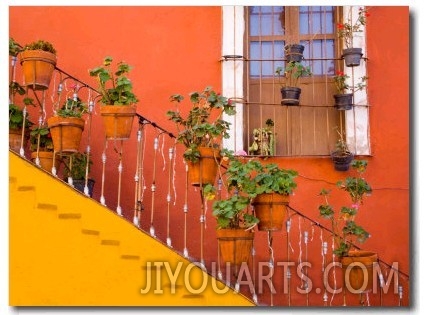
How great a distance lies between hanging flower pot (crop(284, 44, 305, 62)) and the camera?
7.17 metres

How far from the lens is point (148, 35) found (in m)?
7.39

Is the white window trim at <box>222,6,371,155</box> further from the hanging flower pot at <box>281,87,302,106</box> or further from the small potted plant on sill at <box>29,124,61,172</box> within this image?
the small potted plant on sill at <box>29,124,61,172</box>

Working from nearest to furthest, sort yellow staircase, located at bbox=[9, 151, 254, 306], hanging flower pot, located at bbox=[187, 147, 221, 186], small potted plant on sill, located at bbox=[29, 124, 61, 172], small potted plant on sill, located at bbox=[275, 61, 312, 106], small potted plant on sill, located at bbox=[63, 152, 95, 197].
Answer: yellow staircase, located at bbox=[9, 151, 254, 306], hanging flower pot, located at bbox=[187, 147, 221, 186], small potted plant on sill, located at bbox=[29, 124, 61, 172], small potted plant on sill, located at bbox=[63, 152, 95, 197], small potted plant on sill, located at bbox=[275, 61, 312, 106]

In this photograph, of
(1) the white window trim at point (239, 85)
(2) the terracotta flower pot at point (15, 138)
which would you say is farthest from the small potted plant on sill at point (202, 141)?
(2) the terracotta flower pot at point (15, 138)

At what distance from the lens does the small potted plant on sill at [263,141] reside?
7.17 m

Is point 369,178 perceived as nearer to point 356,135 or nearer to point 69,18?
point 356,135

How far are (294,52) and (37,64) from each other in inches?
93.5

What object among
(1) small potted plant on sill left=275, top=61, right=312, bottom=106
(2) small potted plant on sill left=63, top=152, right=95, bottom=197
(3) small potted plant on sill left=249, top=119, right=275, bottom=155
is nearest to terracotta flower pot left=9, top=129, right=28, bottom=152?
(2) small potted plant on sill left=63, top=152, right=95, bottom=197

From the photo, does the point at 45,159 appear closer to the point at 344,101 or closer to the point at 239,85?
the point at 239,85

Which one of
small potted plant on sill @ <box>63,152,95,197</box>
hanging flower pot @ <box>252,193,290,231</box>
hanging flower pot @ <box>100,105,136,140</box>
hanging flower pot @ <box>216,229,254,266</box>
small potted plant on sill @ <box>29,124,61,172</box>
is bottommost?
hanging flower pot @ <box>216,229,254,266</box>

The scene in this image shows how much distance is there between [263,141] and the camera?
720 centimetres

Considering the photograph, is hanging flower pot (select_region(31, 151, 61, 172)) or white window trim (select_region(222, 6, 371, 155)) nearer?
hanging flower pot (select_region(31, 151, 61, 172))

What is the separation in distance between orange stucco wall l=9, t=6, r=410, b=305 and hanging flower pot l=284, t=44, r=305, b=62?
2.16 feet
